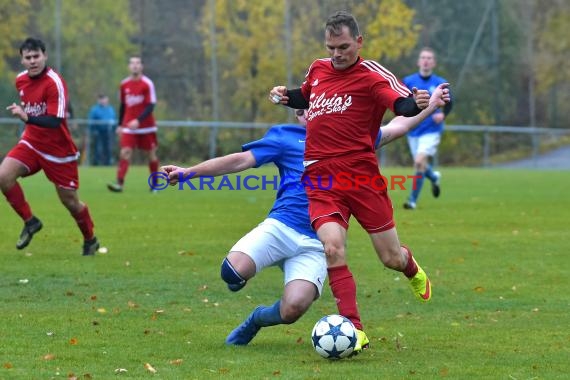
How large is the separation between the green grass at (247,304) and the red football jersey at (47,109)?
110 cm

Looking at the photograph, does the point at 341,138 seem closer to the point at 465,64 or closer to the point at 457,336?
the point at 457,336

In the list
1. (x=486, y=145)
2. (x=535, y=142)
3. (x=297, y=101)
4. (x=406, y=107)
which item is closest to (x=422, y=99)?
(x=406, y=107)

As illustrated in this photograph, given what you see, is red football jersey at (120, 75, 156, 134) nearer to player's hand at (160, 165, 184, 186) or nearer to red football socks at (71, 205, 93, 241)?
red football socks at (71, 205, 93, 241)

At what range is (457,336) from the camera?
301 inches

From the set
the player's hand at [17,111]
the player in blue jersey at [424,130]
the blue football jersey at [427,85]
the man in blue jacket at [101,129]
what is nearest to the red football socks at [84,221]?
the player's hand at [17,111]

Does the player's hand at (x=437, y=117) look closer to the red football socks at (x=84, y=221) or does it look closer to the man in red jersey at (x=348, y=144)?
the red football socks at (x=84, y=221)

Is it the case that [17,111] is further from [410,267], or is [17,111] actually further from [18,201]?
[410,267]

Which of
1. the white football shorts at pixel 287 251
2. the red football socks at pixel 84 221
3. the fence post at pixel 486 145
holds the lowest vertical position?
the fence post at pixel 486 145

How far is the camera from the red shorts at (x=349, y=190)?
705 cm

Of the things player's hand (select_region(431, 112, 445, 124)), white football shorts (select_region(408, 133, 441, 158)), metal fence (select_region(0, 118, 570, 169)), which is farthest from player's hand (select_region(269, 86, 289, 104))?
metal fence (select_region(0, 118, 570, 169))

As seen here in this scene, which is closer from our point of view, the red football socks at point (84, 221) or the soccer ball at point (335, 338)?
the soccer ball at point (335, 338)

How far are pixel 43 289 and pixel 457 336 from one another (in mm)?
3674

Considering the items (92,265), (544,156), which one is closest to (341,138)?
(92,265)

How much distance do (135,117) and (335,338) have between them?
48.8 feet
